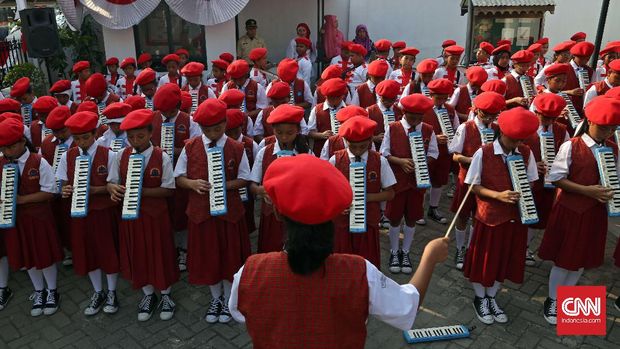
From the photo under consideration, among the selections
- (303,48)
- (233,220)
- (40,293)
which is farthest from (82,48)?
(233,220)

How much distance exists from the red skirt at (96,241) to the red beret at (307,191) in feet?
12.1

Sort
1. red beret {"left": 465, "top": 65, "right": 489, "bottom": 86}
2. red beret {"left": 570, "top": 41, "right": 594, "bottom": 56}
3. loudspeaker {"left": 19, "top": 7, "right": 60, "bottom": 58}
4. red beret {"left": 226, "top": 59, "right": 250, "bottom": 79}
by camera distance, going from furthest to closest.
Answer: loudspeaker {"left": 19, "top": 7, "right": 60, "bottom": 58} < red beret {"left": 570, "top": 41, "right": 594, "bottom": 56} < red beret {"left": 226, "top": 59, "right": 250, "bottom": 79} < red beret {"left": 465, "top": 65, "right": 489, "bottom": 86}

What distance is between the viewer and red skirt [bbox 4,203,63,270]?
5.25 metres

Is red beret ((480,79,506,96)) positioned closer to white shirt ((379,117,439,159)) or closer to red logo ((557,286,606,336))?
white shirt ((379,117,439,159))

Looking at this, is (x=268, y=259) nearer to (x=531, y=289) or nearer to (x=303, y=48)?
(x=531, y=289)

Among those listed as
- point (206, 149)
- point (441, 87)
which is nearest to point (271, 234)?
point (206, 149)

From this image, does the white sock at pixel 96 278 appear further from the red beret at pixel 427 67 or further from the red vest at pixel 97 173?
the red beret at pixel 427 67

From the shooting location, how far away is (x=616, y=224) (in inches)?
286

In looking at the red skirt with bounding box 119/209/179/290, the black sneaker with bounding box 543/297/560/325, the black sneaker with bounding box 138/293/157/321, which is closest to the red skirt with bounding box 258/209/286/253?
the red skirt with bounding box 119/209/179/290

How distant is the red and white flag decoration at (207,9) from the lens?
37.2 feet

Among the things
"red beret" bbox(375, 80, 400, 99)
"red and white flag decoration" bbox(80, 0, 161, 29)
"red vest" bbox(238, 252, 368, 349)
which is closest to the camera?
"red vest" bbox(238, 252, 368, 349)

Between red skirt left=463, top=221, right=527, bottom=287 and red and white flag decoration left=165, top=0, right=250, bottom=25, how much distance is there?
346 inches

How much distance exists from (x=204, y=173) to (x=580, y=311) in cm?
426

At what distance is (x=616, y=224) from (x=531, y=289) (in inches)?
99.3
